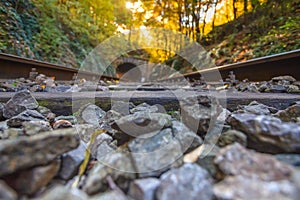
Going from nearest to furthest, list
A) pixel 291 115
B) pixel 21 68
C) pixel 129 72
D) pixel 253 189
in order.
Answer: pixel 253 189 → pixel 291 115 → pixel 21 68 → pixel 129 72

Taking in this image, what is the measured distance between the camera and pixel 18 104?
1046 millimetres

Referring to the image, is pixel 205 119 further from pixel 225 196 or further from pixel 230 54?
pixel 230 54

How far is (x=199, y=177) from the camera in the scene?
44cm

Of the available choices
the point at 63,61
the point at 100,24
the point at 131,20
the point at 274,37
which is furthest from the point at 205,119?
the point at 131,20

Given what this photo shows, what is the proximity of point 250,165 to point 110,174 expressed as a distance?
0.33 metres

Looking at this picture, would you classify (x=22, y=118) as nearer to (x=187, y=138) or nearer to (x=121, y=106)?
(x=121, y=106)

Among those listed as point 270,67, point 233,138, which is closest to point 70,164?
point 233,138

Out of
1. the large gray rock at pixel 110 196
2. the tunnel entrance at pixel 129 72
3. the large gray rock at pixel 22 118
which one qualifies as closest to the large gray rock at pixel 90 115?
the large gray rock at pixel 22 118

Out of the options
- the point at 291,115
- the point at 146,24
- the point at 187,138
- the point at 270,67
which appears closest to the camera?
the point at 187,138

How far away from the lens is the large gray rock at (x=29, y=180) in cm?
41

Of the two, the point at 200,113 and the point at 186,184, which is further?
the point at 200,113

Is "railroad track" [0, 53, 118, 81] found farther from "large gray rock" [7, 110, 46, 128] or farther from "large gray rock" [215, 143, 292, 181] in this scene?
"large gray rock" [215, 143, 292, 181]

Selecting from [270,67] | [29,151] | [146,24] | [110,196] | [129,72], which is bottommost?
[110,196]

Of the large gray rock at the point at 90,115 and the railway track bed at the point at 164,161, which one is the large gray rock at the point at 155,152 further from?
the large gray rock at the point at 90,115
